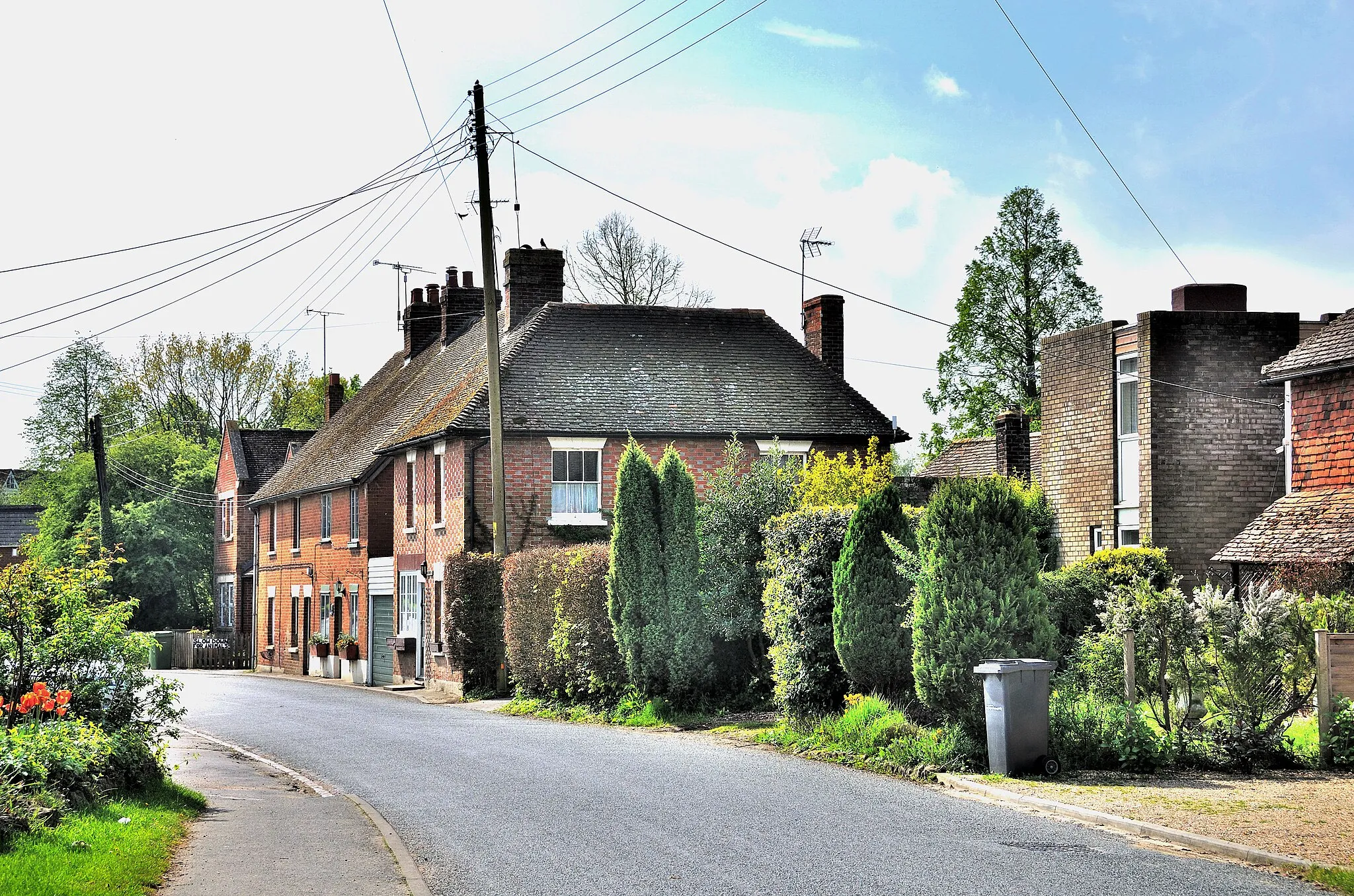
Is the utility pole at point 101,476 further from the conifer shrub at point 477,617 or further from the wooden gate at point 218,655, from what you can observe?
the conifer shrub at point 477,617

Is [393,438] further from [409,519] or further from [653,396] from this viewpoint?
[653,396]

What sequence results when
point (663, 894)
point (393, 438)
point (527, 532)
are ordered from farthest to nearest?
point (393, 438) → point (527, 532) → point (663, 894)

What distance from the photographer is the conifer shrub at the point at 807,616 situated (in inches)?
747

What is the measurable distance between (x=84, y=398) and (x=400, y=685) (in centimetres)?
5607

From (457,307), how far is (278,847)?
35.5m

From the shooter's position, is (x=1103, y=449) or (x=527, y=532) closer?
(x=1103, y=449)

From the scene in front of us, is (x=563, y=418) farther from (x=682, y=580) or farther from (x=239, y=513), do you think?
(x=239, y=513)

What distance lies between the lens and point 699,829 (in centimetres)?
1159

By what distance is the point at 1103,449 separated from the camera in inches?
1073

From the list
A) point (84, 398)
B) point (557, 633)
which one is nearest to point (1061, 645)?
point (557, 633)

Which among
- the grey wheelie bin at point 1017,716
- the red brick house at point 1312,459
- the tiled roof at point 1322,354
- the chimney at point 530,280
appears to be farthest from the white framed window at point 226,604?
the grey wheelie bin at point 1017,716

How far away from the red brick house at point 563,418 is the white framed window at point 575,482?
4cm

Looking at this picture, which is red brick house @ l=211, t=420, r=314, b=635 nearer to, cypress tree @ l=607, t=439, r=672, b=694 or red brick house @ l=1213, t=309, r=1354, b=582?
cypress tree @ l=607, t=439, r=672, b=694

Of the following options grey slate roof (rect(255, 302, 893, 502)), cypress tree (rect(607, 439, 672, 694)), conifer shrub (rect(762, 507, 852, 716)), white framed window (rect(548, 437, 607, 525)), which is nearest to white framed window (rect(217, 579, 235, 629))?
grey slate roof (rect(255, 302, 893, 502))
